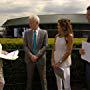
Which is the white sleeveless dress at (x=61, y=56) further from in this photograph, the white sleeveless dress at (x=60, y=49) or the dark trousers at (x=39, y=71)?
the dark trousers at (x=39, y=71)

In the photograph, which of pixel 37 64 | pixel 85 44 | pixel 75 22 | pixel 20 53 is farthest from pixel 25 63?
pixel 75 22

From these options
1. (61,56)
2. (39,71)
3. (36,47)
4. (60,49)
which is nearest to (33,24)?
(36,47)

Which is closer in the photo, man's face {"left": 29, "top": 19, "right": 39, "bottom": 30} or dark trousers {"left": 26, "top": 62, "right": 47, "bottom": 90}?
man's face {"left": 29, "top": 19, "right": 39, "bottom": 30}

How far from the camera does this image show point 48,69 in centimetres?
1012

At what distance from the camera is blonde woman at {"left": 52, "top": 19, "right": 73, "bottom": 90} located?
837cm

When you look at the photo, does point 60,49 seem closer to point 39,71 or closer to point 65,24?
point 65,24

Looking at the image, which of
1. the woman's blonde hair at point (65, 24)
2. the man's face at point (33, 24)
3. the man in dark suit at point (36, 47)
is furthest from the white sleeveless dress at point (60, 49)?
the man's face at point (33, 24)

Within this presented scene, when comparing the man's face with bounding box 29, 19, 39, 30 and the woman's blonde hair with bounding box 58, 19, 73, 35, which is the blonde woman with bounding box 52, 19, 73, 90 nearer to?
the woman's blonde hair with bounding box 58, 19, 73, 35

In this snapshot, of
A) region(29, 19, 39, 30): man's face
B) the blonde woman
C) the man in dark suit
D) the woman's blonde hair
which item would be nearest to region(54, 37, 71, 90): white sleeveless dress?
the blonde woman

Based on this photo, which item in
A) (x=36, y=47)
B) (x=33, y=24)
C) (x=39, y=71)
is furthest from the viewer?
(x=39, y=71)

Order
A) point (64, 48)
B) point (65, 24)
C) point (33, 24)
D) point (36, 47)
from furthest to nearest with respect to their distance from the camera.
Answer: point (36, 47) → point (33, 24) → point (64, 48) → point (65, 24)

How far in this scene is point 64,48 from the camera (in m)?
8.55

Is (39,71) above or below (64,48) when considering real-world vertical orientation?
below

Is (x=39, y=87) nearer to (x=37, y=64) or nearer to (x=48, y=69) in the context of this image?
(x=48, y=69)
